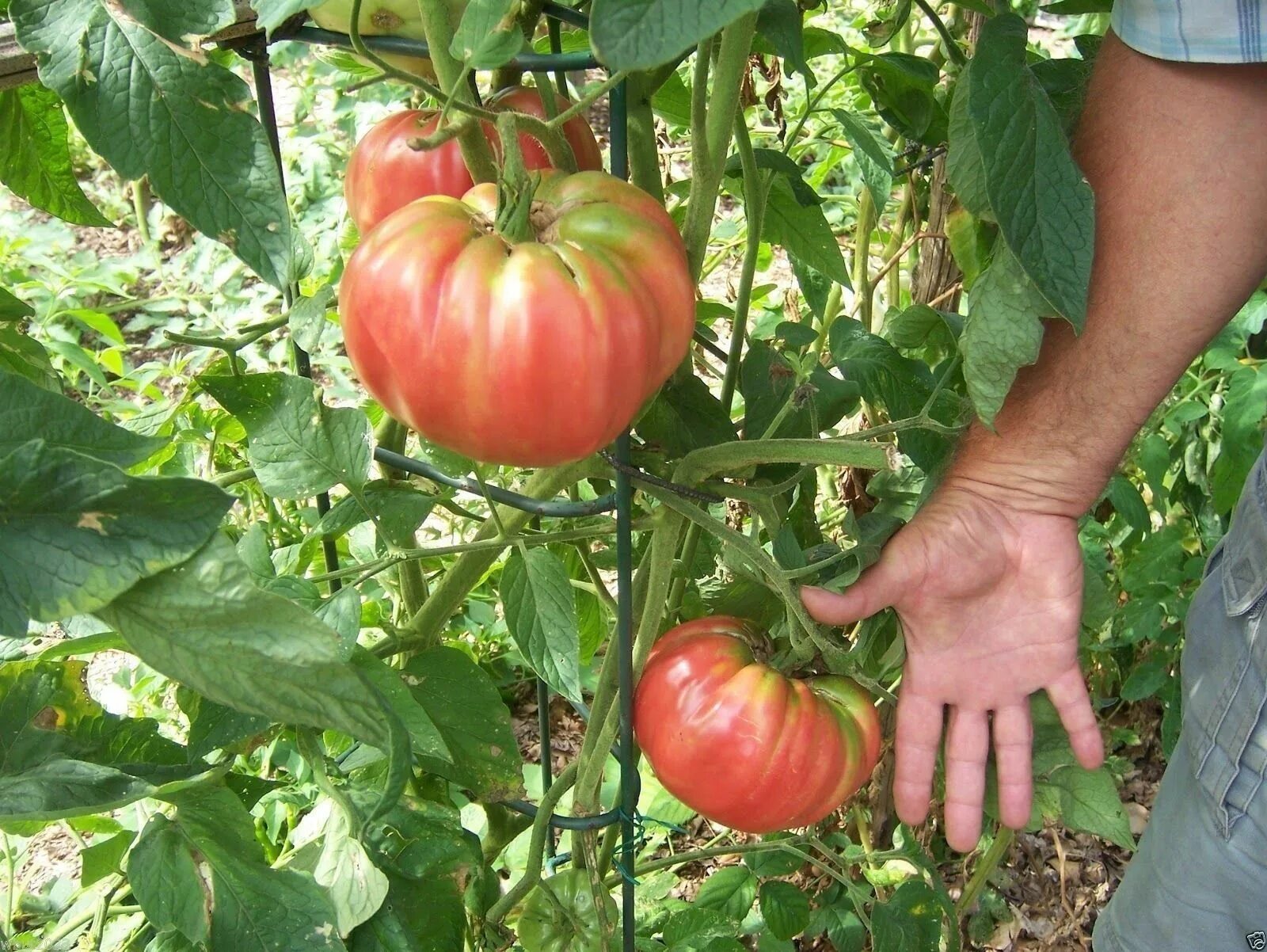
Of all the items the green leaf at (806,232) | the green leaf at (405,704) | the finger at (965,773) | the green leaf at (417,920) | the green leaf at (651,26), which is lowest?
the green leaf at (417,920)

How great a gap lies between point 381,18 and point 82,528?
32 cm

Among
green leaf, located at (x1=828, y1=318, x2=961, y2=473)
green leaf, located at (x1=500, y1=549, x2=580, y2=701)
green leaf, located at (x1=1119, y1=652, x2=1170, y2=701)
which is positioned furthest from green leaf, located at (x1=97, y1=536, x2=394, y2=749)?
green leaf, located at (x1=1119, y1=652, x2=1170, y2=701)

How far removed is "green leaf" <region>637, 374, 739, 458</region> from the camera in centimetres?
74

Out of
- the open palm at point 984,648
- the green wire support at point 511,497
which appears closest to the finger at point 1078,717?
the open palm at point 984,648

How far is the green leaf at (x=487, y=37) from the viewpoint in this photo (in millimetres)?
465

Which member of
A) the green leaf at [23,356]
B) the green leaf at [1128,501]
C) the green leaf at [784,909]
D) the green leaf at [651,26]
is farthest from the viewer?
the green leaf at [1128,501]

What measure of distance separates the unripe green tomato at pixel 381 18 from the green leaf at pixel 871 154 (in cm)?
35

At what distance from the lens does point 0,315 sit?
69 cm

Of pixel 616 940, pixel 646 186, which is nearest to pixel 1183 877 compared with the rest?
pixel 616 940

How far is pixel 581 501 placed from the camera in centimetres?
72

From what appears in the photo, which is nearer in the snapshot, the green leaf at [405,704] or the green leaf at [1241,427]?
the green leaf at [405,704]

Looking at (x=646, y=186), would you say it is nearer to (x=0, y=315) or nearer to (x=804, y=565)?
(x=804, y=565)

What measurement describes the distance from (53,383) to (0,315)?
0.23ft

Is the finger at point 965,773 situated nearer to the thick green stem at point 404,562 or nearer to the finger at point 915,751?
the finger at point 915,751
